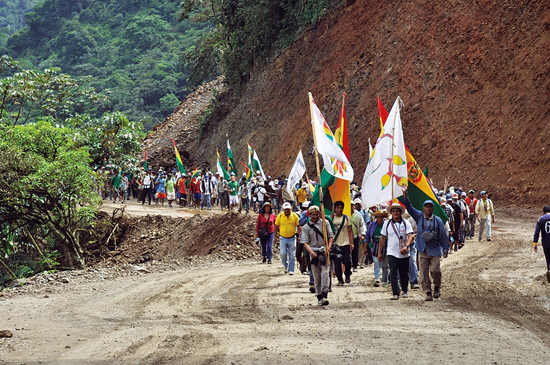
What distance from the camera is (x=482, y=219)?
20.1m

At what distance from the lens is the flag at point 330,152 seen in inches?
452

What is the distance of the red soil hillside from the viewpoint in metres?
27.2

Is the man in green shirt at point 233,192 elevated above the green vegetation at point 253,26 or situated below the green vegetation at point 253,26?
below

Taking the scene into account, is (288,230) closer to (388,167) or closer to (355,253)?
(355,253)

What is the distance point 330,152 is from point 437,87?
70.0ft

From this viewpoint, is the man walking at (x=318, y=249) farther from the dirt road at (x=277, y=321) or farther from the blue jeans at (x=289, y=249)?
the blue jeans at (x=289, y=249)

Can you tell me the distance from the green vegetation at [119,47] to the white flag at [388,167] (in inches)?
2467

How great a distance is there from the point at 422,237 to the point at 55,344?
246 inches

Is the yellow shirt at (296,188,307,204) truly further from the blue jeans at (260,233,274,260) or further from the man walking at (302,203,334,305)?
the man walking at (302,203,334,305)

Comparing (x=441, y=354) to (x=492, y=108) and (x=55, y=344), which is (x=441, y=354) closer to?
(x=55, y=344)

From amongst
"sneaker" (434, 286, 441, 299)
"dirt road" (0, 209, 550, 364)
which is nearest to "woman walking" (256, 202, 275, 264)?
"dirt road" (0, 209, 550, 364)

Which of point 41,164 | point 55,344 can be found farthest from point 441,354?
point 41,164

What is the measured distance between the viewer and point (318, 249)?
36.9ft

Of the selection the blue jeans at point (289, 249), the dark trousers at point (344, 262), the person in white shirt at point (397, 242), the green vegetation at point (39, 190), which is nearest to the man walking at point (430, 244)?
the person in white shirt at point (397, 242)
